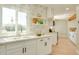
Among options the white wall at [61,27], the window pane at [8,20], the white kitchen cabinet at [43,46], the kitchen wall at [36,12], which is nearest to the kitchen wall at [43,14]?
the kitchen wall at [36,12]

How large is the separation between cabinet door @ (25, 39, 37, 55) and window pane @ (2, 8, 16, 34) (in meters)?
0.35

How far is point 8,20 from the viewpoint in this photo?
219 cm

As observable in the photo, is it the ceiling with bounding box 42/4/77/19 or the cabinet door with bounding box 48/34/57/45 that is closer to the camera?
the ceiling with bounding box 42/4/77/19

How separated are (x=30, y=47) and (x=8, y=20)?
1.94 ft

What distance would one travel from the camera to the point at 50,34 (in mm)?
2332

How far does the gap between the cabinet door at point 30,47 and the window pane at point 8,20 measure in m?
0.35

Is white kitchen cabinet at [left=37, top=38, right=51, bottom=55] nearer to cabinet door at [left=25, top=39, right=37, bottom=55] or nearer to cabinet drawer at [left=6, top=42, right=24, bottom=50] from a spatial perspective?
cabinet door at [left=25, top=39, right=37, bottom=55]

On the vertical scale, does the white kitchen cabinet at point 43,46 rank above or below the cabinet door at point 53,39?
below

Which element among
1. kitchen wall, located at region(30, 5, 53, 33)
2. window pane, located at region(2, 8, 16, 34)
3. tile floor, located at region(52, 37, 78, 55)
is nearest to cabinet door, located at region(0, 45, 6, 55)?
window pane, located at region(2, 8, 16, 34)

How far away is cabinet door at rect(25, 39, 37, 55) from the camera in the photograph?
2214 millimetres

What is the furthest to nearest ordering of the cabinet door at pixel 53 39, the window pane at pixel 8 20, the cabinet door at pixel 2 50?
the cabinet door at pixel 53 39 → the window pane at pixel 8 20 → the cabinet door at pixel 2 50

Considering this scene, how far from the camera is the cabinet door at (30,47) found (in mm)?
2214

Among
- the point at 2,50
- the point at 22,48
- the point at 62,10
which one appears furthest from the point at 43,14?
the point at 2,50

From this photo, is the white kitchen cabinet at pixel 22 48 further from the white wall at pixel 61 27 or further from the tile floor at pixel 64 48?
the white wall at pixel 61 27
